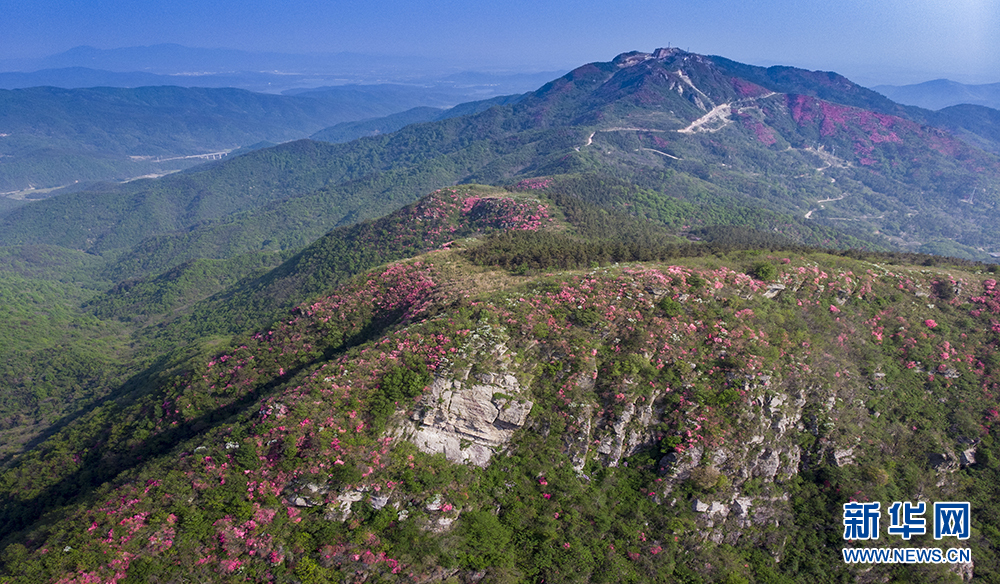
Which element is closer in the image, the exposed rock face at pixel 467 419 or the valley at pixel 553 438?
the valley at pixel 553 438

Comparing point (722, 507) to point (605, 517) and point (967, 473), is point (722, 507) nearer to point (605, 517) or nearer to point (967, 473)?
point (605, 517)

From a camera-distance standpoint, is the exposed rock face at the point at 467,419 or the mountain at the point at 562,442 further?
the exposed rock face at the point at 467,419

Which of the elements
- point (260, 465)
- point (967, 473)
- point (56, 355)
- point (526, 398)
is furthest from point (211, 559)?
point (56, 355)

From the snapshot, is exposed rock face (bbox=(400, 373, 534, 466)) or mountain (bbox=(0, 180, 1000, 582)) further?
exposed rock face (bbox=(400, 373, 534, 466))

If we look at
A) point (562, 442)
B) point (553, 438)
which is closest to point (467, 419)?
point (553, 438)

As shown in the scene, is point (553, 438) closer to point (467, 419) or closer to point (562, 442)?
point (562, 442)
